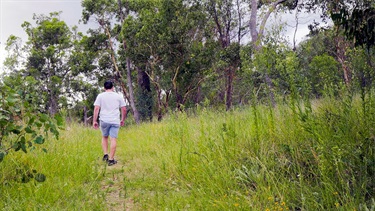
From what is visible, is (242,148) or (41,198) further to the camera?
(242,148)

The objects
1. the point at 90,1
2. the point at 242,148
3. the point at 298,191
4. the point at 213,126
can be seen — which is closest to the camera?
the point at 298,191

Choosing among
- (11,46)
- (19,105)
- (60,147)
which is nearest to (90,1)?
(11,46)

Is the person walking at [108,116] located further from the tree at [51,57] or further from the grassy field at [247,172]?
the tree at [51,57]

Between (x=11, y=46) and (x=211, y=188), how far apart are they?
1308 inches

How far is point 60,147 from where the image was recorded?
5543 mm

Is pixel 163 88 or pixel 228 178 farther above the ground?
pixel 163 88

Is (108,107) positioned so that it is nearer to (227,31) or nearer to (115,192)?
(115,192)

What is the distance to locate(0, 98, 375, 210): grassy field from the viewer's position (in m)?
2.67

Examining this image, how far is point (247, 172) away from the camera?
133 inches

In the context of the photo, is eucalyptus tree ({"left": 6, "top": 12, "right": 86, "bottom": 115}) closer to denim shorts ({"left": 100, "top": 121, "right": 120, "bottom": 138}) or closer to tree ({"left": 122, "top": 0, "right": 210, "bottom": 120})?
tree ({"left": 122, "top": 0, "right": 210, "bottom": 120})

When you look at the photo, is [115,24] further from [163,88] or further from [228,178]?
[228,178]

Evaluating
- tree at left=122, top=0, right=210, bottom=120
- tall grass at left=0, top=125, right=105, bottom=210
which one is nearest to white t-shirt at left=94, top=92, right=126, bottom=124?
tall grass at left=0, top=125, right=105, bottom=210

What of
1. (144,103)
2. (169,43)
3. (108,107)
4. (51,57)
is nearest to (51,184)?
(108,107)

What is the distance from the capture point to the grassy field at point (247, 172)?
267 cm
